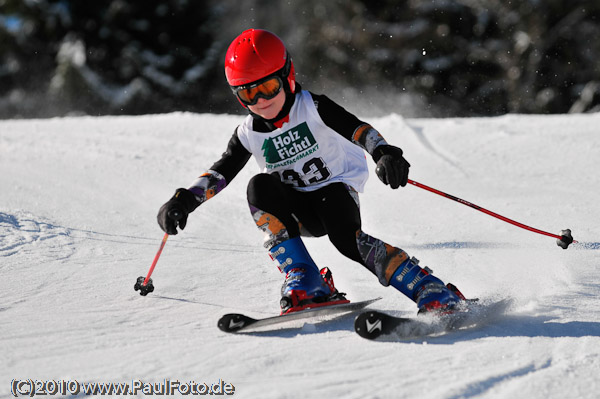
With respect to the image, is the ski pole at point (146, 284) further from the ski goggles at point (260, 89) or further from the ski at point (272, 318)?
the ski goggles at point (260, 89)

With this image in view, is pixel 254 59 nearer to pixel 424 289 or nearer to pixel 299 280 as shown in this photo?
pixel 299 280

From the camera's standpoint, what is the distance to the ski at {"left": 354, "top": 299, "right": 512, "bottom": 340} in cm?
237

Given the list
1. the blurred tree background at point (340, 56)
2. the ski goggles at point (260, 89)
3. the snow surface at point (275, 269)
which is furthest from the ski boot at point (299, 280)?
the blurred tree background at point (340, 56)

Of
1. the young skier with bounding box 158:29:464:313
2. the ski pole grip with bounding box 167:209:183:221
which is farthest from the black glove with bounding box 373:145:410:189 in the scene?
the ski pole grip with bounding box 167:209:183:221

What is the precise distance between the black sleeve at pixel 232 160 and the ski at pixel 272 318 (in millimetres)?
771

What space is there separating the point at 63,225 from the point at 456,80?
1894 centimetres

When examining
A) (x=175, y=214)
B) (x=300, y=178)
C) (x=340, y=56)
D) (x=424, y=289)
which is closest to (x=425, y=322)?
(x=424, y=289)

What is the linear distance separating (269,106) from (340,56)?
21.2 metres

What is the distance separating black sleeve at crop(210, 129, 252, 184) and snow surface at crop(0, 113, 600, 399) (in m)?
0.55

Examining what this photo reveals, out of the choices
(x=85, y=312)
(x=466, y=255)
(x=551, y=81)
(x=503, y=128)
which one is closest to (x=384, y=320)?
(x=85, y=312)

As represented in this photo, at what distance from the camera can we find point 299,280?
2795 millimetres

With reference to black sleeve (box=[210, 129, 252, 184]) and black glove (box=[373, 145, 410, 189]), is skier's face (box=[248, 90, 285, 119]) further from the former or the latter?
black glove (box=[373, 145, 410, 189])

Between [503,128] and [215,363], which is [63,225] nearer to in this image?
[215,363]

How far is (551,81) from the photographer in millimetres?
19844
